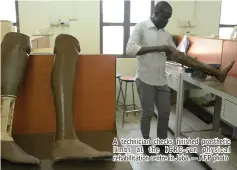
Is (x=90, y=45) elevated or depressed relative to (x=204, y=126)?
elevated

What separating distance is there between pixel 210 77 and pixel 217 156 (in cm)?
76

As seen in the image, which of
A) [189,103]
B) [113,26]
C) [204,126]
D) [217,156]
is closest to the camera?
[217,156]

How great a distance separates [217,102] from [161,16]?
3.84ft

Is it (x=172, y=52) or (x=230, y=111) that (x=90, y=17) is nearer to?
(x=172, y=52)

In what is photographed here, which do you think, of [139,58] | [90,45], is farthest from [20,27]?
[139,58]

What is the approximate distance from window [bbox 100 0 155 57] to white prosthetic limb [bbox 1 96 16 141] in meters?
2.89

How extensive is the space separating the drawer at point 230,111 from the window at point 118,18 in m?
2.36

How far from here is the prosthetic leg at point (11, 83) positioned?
1158 millimetres

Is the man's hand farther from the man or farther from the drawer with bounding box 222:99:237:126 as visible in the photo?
the drawer with bounding box 222:99:237:126

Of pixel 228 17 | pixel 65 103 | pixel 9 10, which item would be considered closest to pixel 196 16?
pixel 228 17

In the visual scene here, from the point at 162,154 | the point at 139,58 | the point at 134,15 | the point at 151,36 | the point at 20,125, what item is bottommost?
Result: the point at 162,154

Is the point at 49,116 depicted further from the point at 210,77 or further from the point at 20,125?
the point at 210,77

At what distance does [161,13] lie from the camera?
2271 millimetres

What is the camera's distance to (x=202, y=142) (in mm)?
2637
